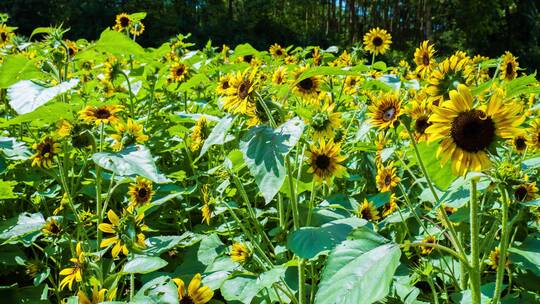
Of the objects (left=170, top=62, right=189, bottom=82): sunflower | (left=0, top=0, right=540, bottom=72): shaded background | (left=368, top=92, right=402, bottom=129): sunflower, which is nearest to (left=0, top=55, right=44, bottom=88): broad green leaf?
(left=368, top=92, right=402, bottom=129): sunflower

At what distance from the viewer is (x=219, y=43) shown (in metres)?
20.1

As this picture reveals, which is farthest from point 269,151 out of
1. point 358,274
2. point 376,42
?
point 376,42

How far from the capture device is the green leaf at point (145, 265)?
1.32 metres

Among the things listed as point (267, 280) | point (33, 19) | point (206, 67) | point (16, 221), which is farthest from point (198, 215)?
point (33, 19)

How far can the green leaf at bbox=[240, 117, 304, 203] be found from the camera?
1090 millimetres

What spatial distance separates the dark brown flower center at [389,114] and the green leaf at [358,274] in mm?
425

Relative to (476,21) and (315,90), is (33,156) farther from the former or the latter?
(476,21)

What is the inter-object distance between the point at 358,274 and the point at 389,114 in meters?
0.53

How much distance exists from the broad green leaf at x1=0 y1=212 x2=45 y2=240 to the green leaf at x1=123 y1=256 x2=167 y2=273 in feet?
1.58

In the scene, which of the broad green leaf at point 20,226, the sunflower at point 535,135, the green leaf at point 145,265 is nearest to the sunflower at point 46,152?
the broad green leaf at point 20,226

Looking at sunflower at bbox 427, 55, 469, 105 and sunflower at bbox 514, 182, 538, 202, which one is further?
sunflower at bbox 514, 182, 538, 202

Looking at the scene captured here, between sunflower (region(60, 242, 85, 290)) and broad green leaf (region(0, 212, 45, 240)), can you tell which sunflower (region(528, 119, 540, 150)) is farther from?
broad green leaf (region(0, 212, 45, 240))

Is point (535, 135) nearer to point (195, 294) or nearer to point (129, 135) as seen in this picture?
point (195, 294)

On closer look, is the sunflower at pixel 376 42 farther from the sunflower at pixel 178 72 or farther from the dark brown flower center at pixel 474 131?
the dark brown flower center at pixel 474 131
